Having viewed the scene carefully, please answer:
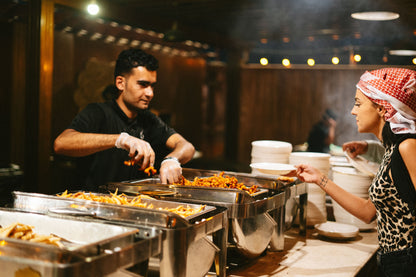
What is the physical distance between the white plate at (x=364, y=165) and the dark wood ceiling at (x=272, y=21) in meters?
1.47

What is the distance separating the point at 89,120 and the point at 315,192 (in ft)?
5.51

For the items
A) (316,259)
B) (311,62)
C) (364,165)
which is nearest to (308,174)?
(316,259)

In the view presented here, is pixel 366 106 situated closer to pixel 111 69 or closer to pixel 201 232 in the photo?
pixel 201 232

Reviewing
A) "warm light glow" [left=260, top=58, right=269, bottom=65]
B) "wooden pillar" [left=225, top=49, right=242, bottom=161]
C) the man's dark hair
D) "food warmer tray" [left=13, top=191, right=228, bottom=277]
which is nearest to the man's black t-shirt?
the man's dark hair

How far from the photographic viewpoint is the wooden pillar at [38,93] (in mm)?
4648

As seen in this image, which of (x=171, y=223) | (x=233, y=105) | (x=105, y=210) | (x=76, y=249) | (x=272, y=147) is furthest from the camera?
(x=233, y=105)

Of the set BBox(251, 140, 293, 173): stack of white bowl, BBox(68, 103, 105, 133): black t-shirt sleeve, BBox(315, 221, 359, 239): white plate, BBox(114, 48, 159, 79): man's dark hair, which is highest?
BBox(114, 48, 159, 79): man's dark hair

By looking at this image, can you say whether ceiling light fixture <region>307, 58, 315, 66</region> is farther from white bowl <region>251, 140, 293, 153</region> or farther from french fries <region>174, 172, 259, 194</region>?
french fries <region>174, 172, 259, 194</region>

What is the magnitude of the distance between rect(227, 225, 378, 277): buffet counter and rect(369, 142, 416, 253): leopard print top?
35 centimetres

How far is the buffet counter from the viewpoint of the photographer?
7.61 feet

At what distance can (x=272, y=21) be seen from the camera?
7.06 metres

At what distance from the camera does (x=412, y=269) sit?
2031 mm

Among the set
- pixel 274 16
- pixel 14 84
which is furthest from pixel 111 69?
pixel 274 16

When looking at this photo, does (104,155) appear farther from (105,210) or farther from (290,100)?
(290,100)
